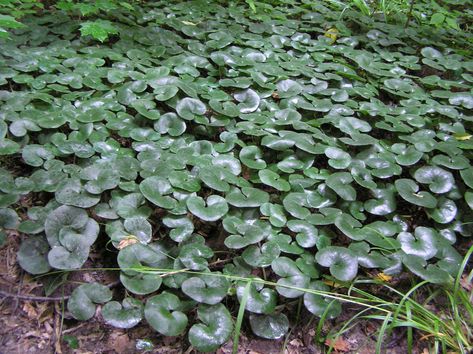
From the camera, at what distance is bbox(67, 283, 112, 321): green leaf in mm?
1538

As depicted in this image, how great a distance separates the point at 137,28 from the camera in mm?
3379

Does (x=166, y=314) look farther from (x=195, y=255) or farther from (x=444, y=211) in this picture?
(x=444, y=211)

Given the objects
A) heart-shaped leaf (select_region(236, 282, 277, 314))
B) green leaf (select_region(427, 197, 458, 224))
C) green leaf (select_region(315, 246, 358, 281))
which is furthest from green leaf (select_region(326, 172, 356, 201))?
heart-shaped leaf (select_region(236, 282, 277, 314))

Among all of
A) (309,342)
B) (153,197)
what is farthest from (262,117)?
(309,342)

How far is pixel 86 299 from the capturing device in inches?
61.6

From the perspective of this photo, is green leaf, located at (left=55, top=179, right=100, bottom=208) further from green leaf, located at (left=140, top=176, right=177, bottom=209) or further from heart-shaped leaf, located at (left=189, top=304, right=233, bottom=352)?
heart-shaped leaf, located at (left=189, top=304, right=233, bottom=352)

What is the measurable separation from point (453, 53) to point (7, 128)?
150 inches

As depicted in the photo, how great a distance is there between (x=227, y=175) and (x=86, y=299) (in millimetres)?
895

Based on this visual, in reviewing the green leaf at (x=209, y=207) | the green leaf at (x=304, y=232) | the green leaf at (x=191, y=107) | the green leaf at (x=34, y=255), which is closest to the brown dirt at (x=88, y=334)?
→ the green leaf at (x=34, y=255)

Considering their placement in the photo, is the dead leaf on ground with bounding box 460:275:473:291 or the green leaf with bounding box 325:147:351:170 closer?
the dead leaf on ground with bounding box 460:275:473:291

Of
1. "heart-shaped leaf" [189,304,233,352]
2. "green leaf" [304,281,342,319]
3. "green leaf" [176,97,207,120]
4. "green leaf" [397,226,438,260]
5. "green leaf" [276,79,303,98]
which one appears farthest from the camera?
"green leaf" [276,79,303,98]

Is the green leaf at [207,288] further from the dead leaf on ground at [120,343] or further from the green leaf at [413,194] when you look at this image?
the green leaf at [413,194]

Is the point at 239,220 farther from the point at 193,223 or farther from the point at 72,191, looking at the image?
the point at 72,191

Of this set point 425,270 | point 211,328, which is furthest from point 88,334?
point 425,270
